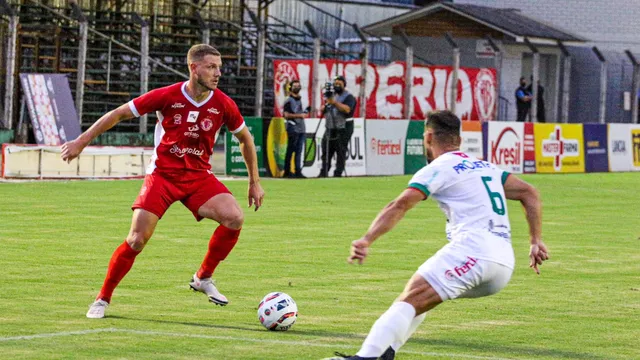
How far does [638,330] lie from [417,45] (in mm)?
35657

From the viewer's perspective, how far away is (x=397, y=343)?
7.20 metres

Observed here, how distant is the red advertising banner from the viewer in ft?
105

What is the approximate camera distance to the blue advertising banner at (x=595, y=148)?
34562mm

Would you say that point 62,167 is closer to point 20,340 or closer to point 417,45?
point 20,340

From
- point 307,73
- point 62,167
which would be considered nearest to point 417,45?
point 307,73

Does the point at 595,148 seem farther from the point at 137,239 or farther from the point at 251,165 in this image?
the point at 137,239

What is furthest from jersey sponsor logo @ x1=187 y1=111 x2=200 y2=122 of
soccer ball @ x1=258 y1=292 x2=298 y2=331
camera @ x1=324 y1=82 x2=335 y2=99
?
camera @ x1=324 y1=82 x2=335 y2=99

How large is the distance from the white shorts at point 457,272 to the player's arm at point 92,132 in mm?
3289

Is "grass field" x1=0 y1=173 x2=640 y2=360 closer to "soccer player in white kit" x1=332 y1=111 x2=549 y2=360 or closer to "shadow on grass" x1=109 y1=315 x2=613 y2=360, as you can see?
"shadow on grass" x1=109 y1=315 x2=613 y2=360

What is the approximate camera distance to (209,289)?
34.4ft

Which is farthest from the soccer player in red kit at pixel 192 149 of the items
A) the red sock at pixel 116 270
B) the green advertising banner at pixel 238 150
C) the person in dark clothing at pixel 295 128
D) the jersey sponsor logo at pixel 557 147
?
the jersey sponsor logo at pixel 557 147

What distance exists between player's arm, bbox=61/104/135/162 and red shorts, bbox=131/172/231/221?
523mm

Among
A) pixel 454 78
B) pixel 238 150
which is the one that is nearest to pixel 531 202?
pixel 238 150

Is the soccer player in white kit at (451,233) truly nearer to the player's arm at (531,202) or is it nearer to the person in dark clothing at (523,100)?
the player's arm at (531,202)
